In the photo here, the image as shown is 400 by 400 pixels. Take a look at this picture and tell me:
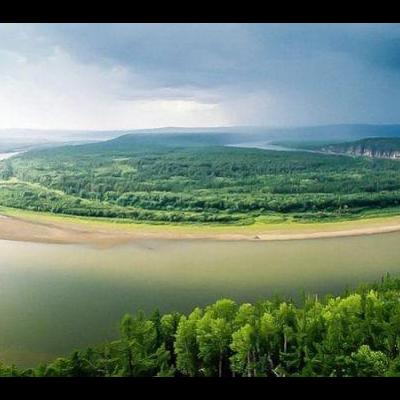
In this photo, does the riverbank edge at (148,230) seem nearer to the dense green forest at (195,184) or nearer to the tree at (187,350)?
the dense green forest at (195,184)

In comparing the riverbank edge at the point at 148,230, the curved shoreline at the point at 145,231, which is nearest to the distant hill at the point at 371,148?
the riverbank edge at the point at 148,230

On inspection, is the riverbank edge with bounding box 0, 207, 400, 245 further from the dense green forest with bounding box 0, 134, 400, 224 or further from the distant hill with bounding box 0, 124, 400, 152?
the distant hill with bounding box 0, 124, 400, 152

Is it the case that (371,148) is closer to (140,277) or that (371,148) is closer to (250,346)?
(140,277)

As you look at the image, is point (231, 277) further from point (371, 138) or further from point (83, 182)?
point (371, 138)

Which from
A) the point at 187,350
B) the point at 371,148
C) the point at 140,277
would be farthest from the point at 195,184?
the point at 187,350

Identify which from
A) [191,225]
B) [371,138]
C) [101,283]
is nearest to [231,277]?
[101,283]
